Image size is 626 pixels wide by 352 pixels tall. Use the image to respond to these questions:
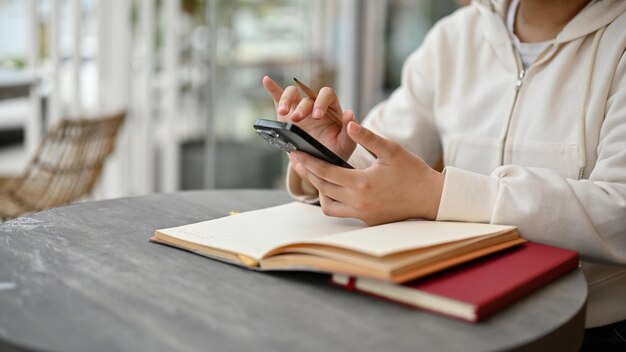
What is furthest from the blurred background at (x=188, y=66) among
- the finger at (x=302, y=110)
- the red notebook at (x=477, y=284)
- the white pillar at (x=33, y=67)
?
the red notebook at (x=477, y=284)

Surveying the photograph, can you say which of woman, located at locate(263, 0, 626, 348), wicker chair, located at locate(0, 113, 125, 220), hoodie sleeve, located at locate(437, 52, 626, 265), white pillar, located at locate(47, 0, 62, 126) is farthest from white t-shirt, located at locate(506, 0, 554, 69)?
white pillar, located at locate(47, 0, 62, 126)

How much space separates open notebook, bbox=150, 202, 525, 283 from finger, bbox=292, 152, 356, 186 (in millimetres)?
69

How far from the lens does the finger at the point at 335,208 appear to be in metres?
0.95

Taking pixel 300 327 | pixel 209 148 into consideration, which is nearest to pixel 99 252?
pixel 300 327

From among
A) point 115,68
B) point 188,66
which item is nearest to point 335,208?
point 115,68

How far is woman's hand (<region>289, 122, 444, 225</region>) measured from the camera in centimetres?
91

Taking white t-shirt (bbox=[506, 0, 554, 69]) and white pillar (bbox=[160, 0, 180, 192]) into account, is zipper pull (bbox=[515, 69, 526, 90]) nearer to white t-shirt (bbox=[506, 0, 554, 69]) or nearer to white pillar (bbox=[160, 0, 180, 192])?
white t-shirt (bbox=[506, 0, 554, 69])

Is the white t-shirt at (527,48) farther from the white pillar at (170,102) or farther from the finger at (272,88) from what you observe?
the white pillar at (170,102)

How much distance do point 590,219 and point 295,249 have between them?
16.4 inches

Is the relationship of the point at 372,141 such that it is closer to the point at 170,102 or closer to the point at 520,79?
the point at 520,79

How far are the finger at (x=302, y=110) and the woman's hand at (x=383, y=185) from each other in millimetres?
105

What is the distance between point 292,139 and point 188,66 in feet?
8.16

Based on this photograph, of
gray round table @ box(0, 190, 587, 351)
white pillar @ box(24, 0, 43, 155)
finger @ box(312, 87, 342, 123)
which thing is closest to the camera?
gray round table @ box(0, 190, 587, 351)

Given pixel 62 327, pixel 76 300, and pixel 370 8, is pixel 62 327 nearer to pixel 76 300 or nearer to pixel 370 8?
pixel 76 300
